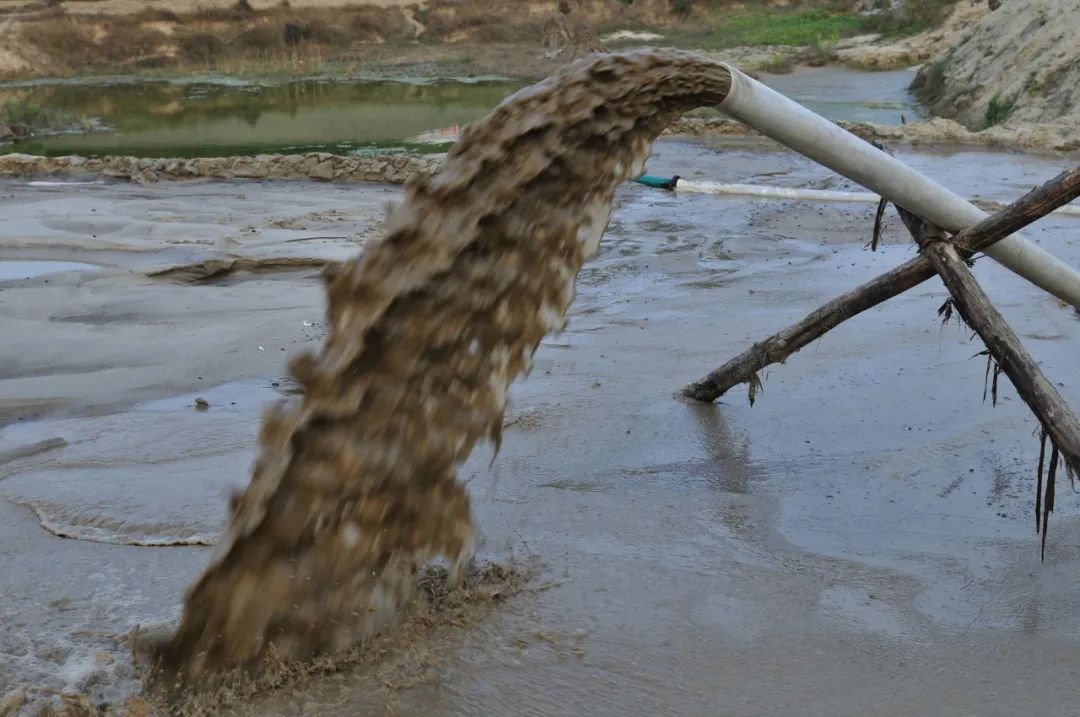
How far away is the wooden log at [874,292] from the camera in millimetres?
3594

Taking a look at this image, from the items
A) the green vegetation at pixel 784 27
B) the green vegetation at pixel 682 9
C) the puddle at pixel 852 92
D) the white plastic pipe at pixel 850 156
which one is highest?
the green vegetation at pixel 682 9

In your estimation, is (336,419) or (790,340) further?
(790,340)

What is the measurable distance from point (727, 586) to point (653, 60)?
1.59 m

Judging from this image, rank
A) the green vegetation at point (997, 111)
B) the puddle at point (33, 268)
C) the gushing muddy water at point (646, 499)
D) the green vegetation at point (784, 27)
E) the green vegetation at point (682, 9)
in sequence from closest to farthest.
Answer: the gushing muddy water at point (646, 499) → the puddle at point (33, 268) → the green vegetation at point (997, 111) → the green vegetation at point (784, 27) → the green vegetation at point (682, 9)

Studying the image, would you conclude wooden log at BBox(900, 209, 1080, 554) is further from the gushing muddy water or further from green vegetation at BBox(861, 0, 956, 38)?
green vegetation at BBox(861, 0, 956, 38)

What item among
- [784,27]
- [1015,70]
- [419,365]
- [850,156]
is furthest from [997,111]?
[784,27]

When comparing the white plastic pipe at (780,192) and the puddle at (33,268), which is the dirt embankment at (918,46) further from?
the puddle at (33,268)

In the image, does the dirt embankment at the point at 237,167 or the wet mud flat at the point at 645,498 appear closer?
the wet mud flat at the point at 645,498

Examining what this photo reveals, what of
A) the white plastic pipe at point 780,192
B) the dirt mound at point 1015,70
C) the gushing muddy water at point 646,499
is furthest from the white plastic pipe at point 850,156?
the dirt mound at point 1015,70

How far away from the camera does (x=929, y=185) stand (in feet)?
12.5

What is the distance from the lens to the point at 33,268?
7.93 metres

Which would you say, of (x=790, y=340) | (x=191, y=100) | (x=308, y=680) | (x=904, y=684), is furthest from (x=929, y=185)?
(x=191, y=100)

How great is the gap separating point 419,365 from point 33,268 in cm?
577

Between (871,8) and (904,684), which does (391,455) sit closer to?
(904,684)
